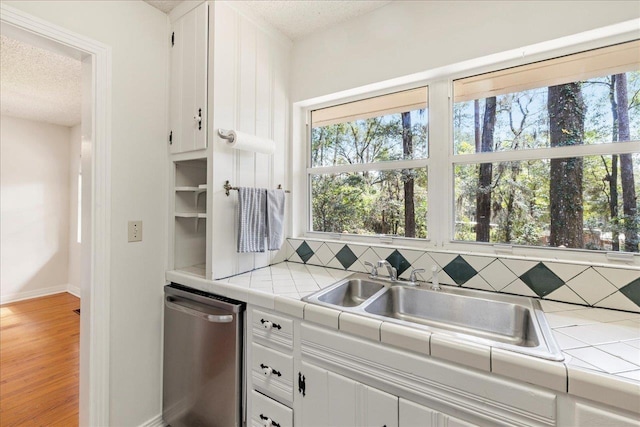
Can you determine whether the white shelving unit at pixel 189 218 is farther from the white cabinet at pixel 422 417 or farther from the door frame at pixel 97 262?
the white cabinet at pixel 422 417

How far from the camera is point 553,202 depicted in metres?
1.40

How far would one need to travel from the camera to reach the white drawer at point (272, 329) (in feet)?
4.12

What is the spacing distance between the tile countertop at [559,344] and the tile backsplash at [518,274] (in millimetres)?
56

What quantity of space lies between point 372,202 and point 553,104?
3.51 feet

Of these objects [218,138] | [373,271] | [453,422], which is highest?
[218,138]

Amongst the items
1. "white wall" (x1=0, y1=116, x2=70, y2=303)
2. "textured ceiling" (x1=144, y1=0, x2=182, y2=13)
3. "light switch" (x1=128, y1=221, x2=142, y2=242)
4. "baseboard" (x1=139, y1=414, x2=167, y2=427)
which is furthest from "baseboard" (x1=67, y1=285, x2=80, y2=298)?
"textured ceiling" (x1=144, y1=0, x2=182, y2=13)

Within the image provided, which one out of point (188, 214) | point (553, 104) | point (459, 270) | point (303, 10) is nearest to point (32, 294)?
point (188, 214)

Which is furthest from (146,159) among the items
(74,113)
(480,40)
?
(74,113)

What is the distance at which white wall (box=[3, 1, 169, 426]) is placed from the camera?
151 centimetres

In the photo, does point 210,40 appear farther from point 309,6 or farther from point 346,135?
point 346,135

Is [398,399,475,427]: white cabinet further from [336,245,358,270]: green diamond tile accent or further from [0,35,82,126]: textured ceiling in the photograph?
[0,35,82,126]: textured ceiling

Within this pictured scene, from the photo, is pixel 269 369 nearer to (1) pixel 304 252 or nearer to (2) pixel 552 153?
(1) pixel 304 252

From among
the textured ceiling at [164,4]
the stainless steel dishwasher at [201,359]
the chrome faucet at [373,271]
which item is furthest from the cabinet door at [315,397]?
the textured ceiling at [164,4]

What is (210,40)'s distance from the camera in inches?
60.9
